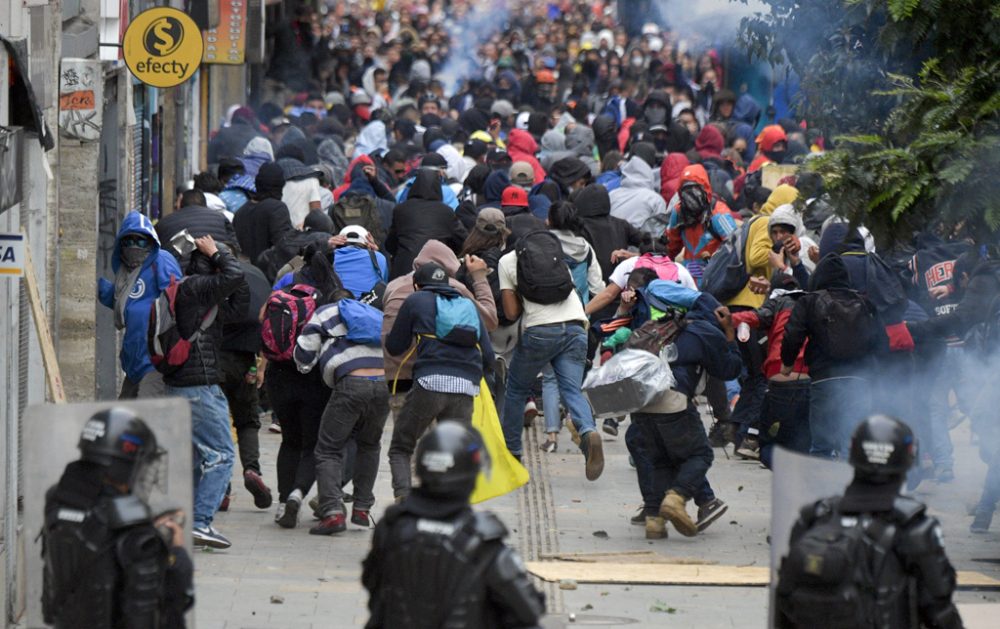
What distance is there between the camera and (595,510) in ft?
36.6

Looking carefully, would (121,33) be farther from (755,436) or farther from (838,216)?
(838,216)

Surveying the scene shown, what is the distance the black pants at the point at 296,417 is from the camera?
1032cm

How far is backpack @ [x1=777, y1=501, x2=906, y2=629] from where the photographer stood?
17.9ft

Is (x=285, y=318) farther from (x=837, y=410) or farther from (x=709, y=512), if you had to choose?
(x=837, y=410)

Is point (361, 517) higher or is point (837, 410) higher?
point (837, 410)

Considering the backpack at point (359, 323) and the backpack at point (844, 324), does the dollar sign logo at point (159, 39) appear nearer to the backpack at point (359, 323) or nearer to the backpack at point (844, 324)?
the backpack at point (359, 323)

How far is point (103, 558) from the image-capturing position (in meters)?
5.38

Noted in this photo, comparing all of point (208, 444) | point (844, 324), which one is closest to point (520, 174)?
point (844, 324)

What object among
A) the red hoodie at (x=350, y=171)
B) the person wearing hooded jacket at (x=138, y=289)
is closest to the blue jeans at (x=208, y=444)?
the person wearing hooded jacket at (x=138, y=289)

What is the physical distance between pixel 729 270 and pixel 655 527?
8.34 ft

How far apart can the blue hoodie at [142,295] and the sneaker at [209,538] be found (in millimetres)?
849

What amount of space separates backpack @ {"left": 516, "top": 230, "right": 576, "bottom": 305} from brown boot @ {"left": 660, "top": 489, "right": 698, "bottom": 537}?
1.79 metres

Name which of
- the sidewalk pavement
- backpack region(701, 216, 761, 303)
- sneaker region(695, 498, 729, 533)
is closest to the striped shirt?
the sidewalk pavement

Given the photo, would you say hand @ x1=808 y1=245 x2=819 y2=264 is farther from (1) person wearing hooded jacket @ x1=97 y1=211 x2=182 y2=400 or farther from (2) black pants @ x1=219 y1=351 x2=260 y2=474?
(1) person wearing hooded jacket @ x1=97 y1=211 x2=182 y2=400
